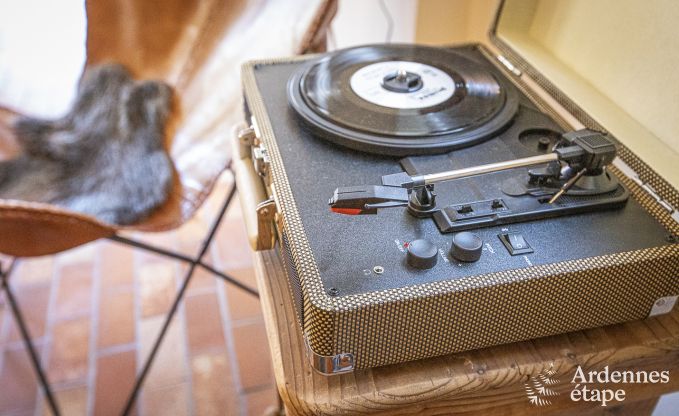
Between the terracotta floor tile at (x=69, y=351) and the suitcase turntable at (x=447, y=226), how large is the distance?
1.01m

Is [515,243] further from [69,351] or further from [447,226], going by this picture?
[69,351]

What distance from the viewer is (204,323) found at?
5.29 feet

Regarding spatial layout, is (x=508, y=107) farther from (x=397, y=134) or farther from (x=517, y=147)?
(x=397, y=134)

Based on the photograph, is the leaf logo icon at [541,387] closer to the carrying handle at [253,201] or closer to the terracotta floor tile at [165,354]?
the carrying handle at [253,201]

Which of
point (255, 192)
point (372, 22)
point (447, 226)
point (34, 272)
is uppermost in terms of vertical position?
point (447, 226)

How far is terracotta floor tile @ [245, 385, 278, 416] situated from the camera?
4.60 ft

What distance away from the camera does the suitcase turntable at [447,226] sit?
57cm

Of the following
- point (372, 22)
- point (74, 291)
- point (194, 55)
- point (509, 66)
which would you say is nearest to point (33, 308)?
Answer: point (74, 291)

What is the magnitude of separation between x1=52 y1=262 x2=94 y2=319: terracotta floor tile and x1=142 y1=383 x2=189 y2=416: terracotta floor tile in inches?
14.7

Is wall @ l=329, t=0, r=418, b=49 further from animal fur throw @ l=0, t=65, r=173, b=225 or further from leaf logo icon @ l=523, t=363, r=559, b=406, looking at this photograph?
leaf logo icon @ l=523, t=363, r=559, b=406

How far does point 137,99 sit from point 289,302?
3.10ft

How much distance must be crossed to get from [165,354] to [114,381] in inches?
5.4

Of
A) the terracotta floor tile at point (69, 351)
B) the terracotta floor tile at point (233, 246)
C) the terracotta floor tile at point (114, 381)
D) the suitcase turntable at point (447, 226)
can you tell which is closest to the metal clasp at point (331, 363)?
the suitcase turntable at point (447, 226)

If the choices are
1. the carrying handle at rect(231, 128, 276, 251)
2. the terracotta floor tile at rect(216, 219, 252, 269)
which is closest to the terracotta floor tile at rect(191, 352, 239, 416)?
the terracotta floor tile at rect(216, 219, 252, 269)
